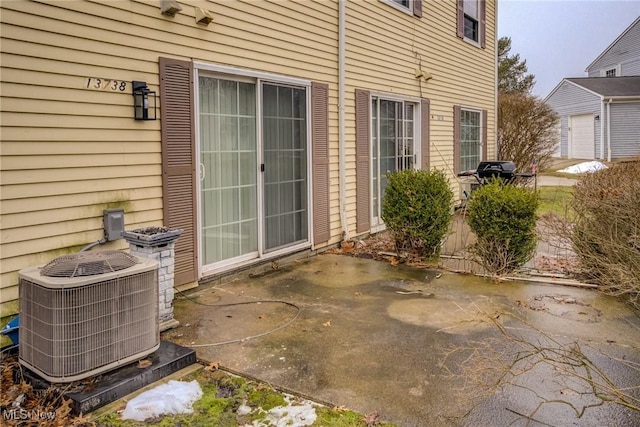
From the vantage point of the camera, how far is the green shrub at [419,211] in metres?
6.03

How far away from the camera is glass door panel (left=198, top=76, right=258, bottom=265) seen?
4.90 metres

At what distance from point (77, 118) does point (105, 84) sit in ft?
1.22

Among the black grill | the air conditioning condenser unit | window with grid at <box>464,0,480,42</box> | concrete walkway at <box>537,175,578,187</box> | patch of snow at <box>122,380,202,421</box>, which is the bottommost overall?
patch of snow at <box>122,380,202,421</box>

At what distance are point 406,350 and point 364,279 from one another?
197cm

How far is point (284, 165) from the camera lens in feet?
19.4

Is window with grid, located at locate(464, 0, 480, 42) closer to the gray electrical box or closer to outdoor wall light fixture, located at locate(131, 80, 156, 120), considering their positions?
outdoor wall light fixture, located at locate(131, 80, 156, 120)

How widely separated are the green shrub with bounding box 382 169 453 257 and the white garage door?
72.5 ft

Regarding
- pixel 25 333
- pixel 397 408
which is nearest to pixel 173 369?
pixel 25 333

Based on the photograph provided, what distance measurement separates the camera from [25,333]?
287cm

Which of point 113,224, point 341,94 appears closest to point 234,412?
point 113,224

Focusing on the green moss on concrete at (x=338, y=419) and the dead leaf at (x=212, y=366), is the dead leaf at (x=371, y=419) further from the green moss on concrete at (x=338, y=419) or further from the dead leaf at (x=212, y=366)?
the dead leaf at (x=212, y=366)

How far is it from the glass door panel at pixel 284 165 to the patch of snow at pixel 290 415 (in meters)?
3.11

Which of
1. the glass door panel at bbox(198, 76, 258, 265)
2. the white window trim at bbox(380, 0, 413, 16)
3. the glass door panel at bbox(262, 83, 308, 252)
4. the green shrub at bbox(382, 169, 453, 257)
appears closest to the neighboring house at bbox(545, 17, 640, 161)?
the white window trim at bbox(380, 0, 413, 16)

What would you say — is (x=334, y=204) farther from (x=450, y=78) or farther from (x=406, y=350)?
(x=450, y=78)
